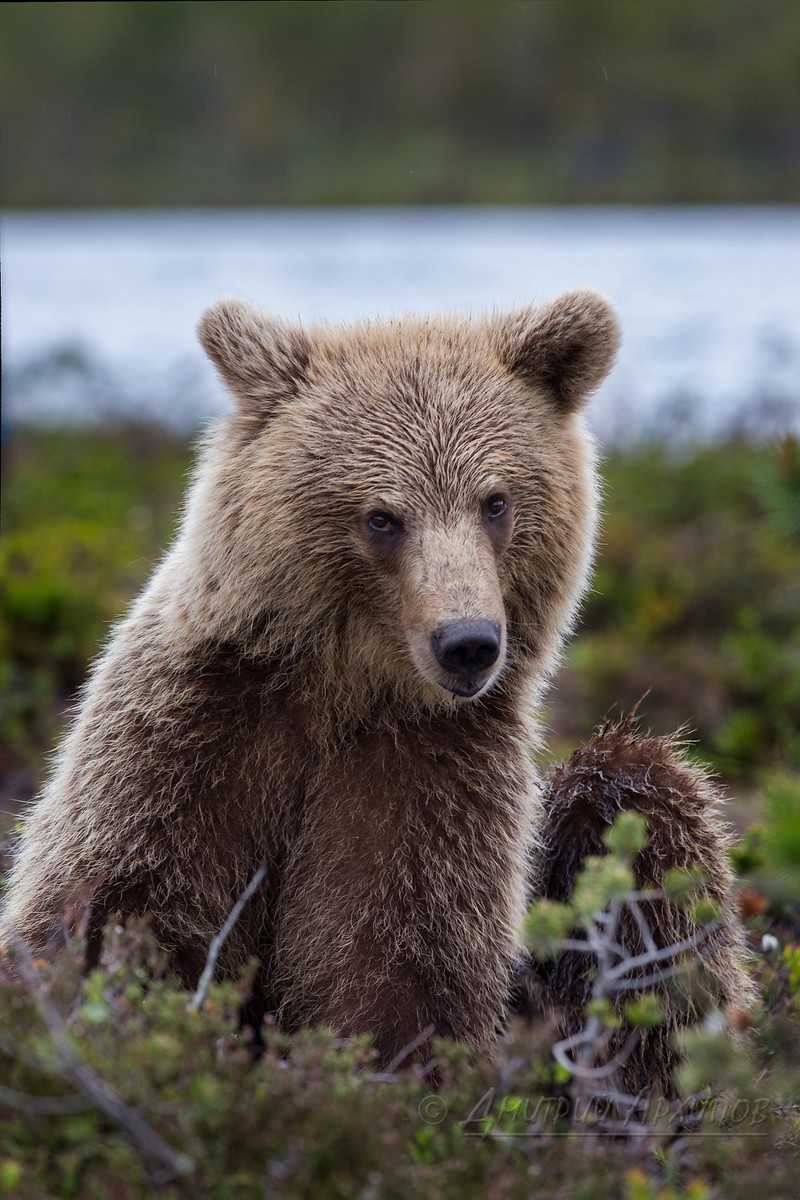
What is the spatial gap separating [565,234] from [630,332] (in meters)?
20.4

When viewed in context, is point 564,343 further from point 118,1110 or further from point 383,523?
point 118,1110

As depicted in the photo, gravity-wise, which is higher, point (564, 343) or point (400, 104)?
point (400, 104)

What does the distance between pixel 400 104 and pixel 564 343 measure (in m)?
69.1

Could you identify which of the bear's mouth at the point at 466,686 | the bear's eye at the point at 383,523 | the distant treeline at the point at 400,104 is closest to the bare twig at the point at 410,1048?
the bear's mouth at the point at 466,686

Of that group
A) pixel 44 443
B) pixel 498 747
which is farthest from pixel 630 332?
pixel 498 747

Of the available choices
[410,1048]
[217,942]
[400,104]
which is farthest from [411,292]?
[400,104]

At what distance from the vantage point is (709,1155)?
314 centimetres

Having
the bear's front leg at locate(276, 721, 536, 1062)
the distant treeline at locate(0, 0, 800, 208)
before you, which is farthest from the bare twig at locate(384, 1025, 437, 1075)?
the distant treeline at locate(0, 0, 800, 208)

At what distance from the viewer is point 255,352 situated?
440cm

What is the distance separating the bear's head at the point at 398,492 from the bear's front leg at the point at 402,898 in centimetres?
27

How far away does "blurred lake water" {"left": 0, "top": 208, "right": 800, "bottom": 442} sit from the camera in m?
16.8

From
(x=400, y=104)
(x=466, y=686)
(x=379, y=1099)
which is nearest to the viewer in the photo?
(x=379, y=1099)

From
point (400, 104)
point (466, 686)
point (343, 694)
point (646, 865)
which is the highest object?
point (400, 104)

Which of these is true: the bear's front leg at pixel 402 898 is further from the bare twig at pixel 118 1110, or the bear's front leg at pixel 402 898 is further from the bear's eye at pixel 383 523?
the bare twig at pixel 118 1110
